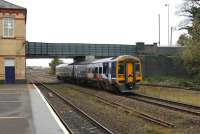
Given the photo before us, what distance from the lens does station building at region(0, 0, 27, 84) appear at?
50000mm

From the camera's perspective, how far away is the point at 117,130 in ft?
49.9

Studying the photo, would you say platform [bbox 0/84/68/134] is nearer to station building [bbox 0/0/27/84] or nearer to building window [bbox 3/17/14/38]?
station building [bbox 0/0/27/84]

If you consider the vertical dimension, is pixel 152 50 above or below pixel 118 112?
above

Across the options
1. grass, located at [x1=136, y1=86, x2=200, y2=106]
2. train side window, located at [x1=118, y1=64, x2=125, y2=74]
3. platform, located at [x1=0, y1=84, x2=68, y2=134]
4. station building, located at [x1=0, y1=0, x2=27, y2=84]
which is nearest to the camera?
platform, located at [x1=0, y1=84, x2=68, y2=134]

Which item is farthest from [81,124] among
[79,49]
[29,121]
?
[79,49]

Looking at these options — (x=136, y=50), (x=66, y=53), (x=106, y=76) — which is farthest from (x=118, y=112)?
(x=136, y=50)

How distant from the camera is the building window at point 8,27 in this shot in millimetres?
50188

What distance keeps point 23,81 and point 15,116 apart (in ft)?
106

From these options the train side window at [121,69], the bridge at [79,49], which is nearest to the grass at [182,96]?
the train side window at [121,69]

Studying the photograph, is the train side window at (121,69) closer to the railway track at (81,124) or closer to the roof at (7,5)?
the railway track at (81,124)

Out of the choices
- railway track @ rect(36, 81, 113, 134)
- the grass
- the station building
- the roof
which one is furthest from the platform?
the roof

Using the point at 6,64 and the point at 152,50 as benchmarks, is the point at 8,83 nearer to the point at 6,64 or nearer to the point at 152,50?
the point at 6,64

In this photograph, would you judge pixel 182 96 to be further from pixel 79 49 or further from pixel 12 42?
pixel 79 49

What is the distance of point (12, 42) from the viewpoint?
50.7 metres
